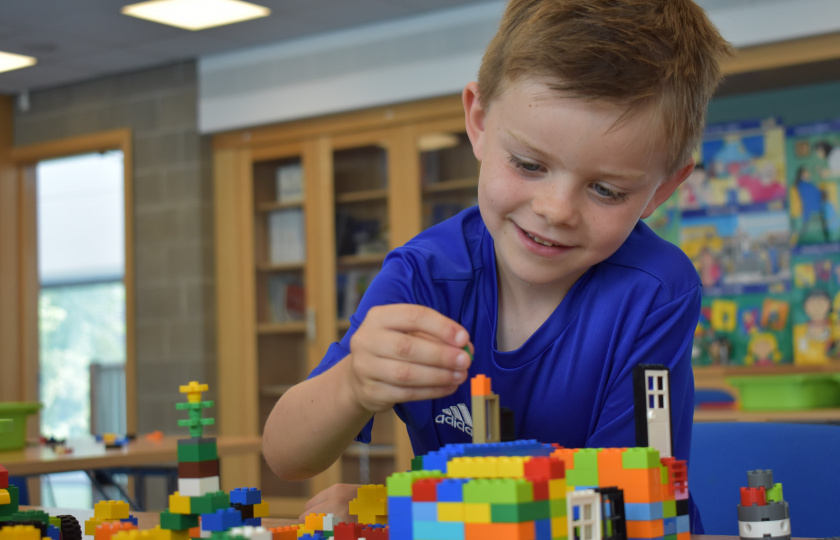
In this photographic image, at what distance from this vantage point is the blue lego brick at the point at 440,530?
50cm

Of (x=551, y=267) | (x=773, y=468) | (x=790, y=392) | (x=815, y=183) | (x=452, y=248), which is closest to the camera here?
(x=551, y=267)

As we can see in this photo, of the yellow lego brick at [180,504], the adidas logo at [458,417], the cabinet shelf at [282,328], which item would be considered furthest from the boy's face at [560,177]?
the cabinet shelf at [282,328]

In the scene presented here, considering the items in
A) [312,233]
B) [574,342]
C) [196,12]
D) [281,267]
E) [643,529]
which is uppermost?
[196,12]

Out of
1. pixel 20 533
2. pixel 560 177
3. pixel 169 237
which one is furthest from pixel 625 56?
pixel 169 237

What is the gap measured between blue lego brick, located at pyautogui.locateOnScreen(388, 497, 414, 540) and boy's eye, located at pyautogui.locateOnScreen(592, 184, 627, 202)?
33 centimetres

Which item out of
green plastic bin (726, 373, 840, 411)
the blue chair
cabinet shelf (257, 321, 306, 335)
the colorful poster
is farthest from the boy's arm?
cabinet shelf (257, 321, 306, 335)

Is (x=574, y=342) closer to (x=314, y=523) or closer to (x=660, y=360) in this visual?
(x=660, y=360)

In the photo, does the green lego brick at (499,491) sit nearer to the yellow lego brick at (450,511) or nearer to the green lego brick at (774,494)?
the yellow lego brick at (450,511)

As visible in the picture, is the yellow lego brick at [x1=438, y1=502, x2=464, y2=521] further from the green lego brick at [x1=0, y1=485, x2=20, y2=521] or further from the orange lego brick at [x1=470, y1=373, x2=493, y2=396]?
the green lego brick at [x1=0, y1=485, x2=20, y2=521]

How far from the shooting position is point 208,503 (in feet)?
1.94

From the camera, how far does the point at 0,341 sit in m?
5.61

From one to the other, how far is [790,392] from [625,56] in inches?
96.9

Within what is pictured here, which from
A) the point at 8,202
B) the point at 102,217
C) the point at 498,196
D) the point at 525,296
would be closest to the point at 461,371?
the point at 498,196

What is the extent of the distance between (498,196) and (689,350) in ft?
0.80
